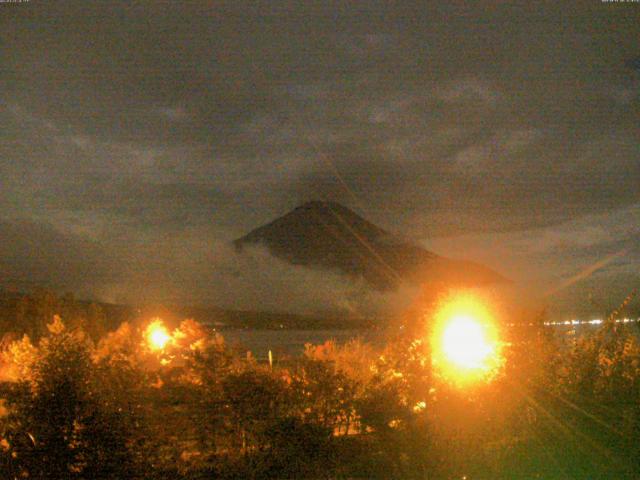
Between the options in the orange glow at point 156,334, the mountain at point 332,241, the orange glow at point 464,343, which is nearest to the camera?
the orange glow at point 464,343

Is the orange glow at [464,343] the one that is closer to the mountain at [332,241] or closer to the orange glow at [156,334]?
the orange glow at [156,334]

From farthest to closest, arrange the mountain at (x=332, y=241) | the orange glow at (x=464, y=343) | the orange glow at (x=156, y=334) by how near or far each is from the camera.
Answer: the mountain at (x=332, y=241), the orange glow at (x=156, y=334), the orange glow at (x=464, y=343)

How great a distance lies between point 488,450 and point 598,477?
134 cm

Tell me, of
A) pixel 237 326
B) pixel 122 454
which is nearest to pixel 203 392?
pixel 122 454

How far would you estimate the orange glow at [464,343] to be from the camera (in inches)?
356

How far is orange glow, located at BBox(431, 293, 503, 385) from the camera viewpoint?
29.7 ft

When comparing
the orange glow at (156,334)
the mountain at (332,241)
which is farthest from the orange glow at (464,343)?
the mountain at (332,241)

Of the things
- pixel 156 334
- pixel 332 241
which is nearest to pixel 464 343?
pixel 156 334

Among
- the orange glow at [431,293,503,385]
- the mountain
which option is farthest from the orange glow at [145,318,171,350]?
the mountain

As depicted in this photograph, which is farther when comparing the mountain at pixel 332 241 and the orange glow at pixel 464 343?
the mountain at pixel 332 241

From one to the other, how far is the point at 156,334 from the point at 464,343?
7197 mm

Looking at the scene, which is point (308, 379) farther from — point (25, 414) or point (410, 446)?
point (25, 414)

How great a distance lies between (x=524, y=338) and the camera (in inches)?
366

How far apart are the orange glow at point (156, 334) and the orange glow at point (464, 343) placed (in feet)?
18.8
